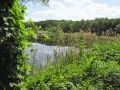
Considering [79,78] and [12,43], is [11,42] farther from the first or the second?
[79,78]

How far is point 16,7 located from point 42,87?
1570 mm

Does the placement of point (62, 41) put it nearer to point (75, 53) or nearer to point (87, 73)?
point (75, 53)

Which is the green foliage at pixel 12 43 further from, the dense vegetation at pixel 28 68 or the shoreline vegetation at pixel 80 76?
the shoreline vegetation at pixel 80 76

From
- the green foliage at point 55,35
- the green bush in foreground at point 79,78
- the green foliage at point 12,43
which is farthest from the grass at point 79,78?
the green foliage at point 55,35

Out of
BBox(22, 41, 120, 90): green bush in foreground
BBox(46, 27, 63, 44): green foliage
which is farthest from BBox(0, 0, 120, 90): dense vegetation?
BBox(46, 27, 63, 44): green foliage

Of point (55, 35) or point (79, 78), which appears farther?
point (55, 35)

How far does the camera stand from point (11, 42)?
4.85 meters

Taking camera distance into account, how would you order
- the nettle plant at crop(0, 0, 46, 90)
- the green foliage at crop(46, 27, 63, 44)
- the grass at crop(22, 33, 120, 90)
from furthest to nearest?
the green foliage at crop(46, 27, 63, 44), the grass at crop(22, 33, 120, 90), the nettle plant at crop(0, 0, 46, 90)

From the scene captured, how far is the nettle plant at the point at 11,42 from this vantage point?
4801mm

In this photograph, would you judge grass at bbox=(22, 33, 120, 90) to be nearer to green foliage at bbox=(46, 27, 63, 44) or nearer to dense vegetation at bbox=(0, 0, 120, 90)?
dense vegetation at bbox=(0, 0, 120, 90)

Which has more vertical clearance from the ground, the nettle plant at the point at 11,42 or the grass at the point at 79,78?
the nettle plant at the point at 11,42

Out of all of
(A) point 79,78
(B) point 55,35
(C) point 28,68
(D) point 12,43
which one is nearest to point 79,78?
(A) point 79,78

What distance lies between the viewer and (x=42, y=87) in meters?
5.72

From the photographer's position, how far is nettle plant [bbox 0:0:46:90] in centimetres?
480
